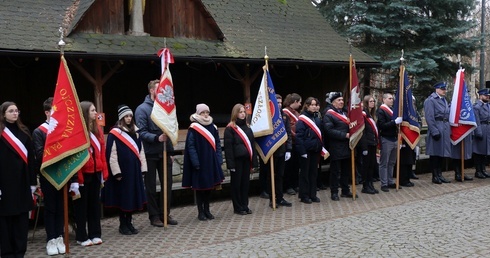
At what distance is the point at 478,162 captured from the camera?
13484 mm

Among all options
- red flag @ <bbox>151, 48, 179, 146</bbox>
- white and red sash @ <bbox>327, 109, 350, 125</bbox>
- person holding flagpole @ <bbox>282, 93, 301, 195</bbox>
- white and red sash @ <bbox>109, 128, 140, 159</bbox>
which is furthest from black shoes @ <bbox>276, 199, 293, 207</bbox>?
white and red sash @ <bbox>109, 128, 140, 159</bbox>

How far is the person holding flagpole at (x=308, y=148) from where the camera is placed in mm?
10398

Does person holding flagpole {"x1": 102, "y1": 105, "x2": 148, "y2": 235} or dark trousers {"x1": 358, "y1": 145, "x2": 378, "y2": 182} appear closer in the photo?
person holding flagpole {"x1": 102, "y1": 105, "x2": 148, "y2": 235}

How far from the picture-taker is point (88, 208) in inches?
303

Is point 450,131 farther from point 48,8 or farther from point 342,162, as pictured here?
point 48,8

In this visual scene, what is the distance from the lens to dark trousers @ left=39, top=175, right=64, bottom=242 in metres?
7.30

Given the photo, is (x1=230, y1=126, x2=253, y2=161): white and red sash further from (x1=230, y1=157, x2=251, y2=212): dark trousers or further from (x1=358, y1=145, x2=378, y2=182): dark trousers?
(x1=358, y1=145, x2=378, y2=182): dark trousers

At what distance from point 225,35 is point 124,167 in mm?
8999

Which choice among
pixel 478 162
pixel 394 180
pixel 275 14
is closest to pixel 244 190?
pixel 394 180

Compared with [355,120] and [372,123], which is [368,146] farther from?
[355,120]

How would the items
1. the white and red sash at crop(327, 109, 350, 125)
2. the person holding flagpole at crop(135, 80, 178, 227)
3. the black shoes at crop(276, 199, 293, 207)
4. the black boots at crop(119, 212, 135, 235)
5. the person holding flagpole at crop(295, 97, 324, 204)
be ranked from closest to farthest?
the black boots at crop(119, 212, 135, 235), the person holding flagpole at crop(135, 80, 178, 227), the black shoes at crop(276, 199, 293, 207), the person holding flagpole at crop(295, 97, 324, 204), the white and red sash at crop(327, 109, 350, 125)

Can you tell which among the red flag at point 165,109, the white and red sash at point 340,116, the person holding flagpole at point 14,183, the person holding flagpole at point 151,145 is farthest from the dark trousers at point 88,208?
the white and red sash at point 340,116

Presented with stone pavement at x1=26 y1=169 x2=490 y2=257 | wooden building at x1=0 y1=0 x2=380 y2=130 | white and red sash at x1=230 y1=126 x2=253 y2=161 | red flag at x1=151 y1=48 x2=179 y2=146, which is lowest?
stone pavement at x1=26 y1=169 x2=490 y2=257

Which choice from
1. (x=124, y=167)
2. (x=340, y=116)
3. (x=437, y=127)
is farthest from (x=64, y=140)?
(x=437, y=127)
